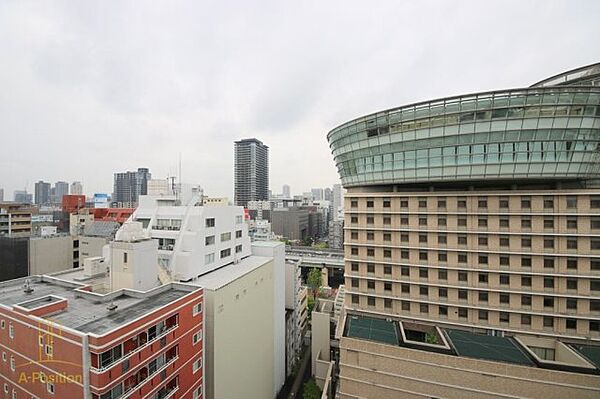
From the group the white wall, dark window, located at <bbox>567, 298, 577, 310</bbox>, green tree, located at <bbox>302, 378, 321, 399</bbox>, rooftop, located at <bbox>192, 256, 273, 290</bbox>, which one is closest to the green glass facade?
dark window, located at <bbox>567, 298, 577, 310</bbox>

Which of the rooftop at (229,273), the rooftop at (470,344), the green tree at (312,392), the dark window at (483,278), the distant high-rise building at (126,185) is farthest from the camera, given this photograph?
the distant high-rise building at (126,185)

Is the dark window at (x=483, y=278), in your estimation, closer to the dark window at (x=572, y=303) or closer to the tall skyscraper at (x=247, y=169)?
the dark window at (x=572, y=303)

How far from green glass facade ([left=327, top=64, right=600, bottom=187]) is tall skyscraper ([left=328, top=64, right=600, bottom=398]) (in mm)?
105

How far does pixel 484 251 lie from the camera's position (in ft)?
91.8

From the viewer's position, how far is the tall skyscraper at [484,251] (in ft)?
75.4

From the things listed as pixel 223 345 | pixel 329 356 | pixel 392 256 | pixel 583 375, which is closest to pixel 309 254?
pixel 329 356

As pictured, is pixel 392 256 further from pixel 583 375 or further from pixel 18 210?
pixel 18 210

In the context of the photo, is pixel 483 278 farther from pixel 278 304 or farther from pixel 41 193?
pixel 41 193

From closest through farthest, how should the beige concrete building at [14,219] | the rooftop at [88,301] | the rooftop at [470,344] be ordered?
the rooftop at [88,301]
the rooftop at [470,344]
the beige concrete building at [14,219]

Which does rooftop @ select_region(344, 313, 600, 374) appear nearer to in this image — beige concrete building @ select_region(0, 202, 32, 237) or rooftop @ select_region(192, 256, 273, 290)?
rooftop @ select_region(192, 256, 273, 290)

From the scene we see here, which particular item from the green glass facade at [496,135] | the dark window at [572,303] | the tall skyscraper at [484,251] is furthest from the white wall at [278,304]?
the dark window at [572,303]

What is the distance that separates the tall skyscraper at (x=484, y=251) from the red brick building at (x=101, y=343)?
47.4 feet

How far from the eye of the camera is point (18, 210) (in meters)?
65.1

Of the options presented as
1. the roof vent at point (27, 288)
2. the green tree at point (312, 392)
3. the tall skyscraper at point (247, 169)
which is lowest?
the green tree at point (312, 392)
